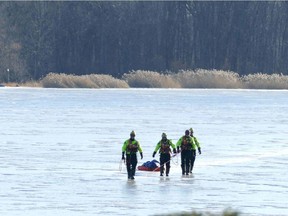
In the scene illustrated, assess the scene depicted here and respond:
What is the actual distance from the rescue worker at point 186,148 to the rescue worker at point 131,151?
37.8 inches

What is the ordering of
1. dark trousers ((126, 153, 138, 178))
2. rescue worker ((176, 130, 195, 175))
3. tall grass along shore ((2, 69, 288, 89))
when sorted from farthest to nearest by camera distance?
tall grass along shore ((2, 69, 288, 89)) < rescue worker ((176, 130, 195, 175)) < dark trousers ((126, 153, 138, 178))

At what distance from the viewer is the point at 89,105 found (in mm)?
52938

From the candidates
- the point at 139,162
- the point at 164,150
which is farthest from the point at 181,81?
the point at 164,150

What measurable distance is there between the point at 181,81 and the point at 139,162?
47632 millimetres

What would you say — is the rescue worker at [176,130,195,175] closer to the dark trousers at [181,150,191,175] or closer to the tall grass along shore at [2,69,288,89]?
the dark trousers at [181,150,191,175]

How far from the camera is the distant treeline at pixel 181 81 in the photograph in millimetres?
73562

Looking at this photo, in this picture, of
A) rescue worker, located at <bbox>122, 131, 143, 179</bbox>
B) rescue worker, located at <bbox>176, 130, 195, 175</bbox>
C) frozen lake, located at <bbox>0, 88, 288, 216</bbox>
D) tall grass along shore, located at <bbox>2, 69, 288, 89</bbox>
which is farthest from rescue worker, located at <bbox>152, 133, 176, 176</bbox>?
tall grass along shore, located at <bbox>2, 69, 288, 89</bbox>

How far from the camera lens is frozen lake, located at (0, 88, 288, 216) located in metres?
19.7

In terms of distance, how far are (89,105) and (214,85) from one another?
22.8 metres

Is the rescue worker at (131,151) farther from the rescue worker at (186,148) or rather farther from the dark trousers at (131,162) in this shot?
the rescue worker at (186,148)

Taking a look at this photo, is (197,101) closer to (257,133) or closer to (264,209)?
(257,133)

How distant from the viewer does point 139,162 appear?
27531 mm

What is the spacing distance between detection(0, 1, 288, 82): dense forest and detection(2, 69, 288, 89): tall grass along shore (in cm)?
1230

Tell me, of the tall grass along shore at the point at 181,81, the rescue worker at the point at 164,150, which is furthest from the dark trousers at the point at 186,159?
the tall grass along shore at the point at 181,81
